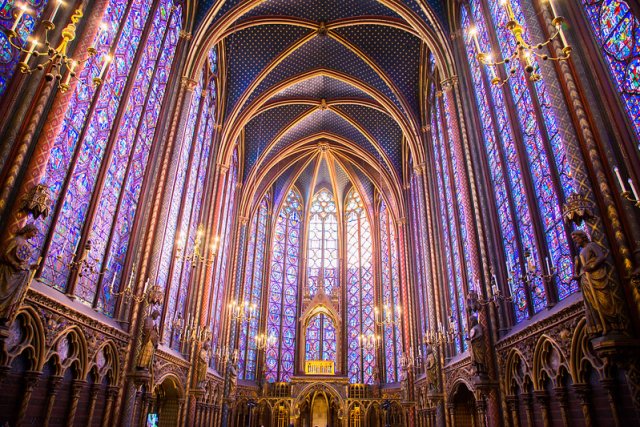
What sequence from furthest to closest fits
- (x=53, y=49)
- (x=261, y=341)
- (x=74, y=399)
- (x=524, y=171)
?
(x=261, y=341) → (x=524, y=171) → (x=74, y=399) → (x=53, y=49)

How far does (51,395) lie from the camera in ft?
29.7

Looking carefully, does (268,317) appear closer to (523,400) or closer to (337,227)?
(337,227)

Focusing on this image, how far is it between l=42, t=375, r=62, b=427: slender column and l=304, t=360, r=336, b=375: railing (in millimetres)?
18699

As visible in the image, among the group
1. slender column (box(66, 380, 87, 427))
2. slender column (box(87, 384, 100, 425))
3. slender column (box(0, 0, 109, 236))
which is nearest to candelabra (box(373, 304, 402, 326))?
slender column (box(87, 384, 100, 425))

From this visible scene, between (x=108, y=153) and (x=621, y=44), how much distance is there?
36.4 feet

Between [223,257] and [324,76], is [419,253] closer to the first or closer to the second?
[223,257]

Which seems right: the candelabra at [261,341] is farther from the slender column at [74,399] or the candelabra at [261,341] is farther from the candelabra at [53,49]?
the candelabra at [53,49]

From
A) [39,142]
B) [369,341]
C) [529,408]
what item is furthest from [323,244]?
[39,142]

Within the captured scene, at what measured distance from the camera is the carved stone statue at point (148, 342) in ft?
39.5

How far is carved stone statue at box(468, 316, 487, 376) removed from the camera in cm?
1177

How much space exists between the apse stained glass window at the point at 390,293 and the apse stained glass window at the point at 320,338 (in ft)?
10.8

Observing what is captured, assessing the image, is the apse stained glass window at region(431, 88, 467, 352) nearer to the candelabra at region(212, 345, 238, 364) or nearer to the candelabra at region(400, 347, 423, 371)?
the candelabra at region(400, 347, 423, 371)

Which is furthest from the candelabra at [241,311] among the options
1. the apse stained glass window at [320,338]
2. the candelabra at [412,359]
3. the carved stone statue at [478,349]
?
the carved stone statue at [478,349]

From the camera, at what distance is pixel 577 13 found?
8.99 metres
